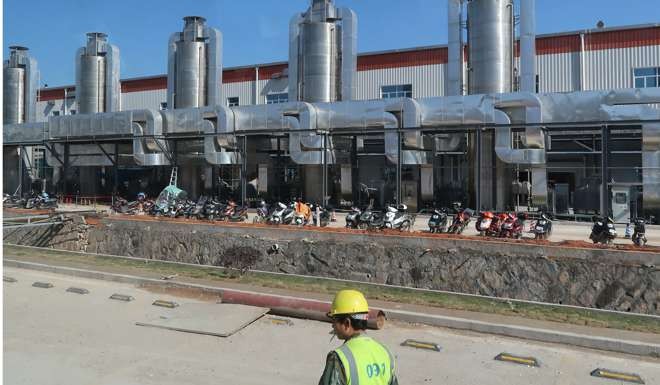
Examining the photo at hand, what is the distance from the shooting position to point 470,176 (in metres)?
Result: 22.0

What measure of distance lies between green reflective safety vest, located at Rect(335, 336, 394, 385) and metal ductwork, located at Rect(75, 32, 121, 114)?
33971mm

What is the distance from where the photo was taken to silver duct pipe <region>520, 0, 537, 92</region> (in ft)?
70.2

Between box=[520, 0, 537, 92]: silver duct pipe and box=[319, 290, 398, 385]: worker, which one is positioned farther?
box=[520, 0, 537, 92]: silver duct pipe

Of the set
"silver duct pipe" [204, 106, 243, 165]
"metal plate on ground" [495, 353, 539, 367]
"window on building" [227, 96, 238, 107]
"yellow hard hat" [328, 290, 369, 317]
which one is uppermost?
"window on building" [227, 96, 238, 107]

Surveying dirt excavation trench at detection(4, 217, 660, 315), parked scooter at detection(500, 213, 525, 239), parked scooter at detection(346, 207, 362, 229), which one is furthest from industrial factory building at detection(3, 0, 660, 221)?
dirt excavation trench at detection(4, 217, 660, 315)

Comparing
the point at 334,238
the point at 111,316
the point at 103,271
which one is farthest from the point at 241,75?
the point at 111,316

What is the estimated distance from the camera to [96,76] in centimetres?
3344

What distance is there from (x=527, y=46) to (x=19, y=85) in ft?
107

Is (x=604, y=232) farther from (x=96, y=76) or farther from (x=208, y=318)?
(x=96, y=76)

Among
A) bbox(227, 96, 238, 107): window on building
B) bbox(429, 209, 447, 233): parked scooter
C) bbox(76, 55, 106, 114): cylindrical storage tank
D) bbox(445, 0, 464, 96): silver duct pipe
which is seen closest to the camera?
bbox(429, 209, 447, 233): parked scooter

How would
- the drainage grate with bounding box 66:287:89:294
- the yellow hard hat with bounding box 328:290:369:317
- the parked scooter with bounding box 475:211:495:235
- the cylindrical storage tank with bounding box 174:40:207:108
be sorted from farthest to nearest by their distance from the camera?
the cylindrical storage tank with bounding box 174:40:207:108 < the parked scooter with bounding box 475:211:495:235 < the drainage grate with bounding box 66:287:89:294 < the yellow hard hat with bounding box 328:290:369:317

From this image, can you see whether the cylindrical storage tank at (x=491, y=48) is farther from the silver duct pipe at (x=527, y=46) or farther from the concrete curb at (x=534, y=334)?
the concrete curb at (x=534, y=334)

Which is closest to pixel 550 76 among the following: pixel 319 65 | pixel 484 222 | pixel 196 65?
pixel 319 65

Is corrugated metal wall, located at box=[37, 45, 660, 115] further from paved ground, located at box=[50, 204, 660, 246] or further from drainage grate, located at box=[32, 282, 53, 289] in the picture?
drainage grate, located at box=[32, 282, 53, 289]
